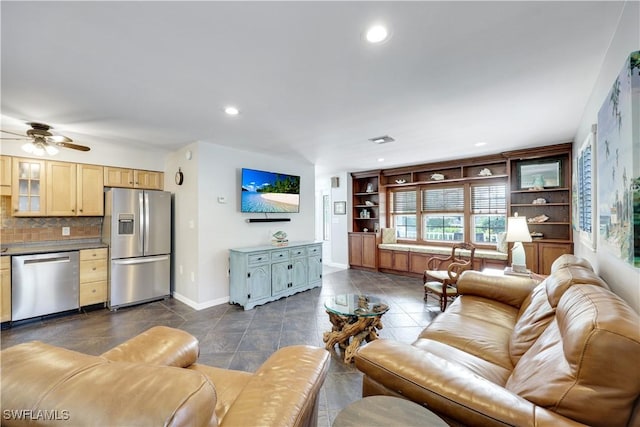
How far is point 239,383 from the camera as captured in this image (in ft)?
4.35

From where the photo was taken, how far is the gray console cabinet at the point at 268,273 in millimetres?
3705

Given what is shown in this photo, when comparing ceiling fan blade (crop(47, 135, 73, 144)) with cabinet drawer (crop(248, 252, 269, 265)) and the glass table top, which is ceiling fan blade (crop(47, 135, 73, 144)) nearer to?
cabinet drawer (crop(248, 252, 269, 265))

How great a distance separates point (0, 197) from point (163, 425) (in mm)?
4720

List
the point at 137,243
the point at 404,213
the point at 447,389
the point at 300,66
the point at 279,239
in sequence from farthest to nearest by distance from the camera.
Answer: the point at 404,213 → the point at 279,239 → the point at 137,243 → the point at 300,66 → the point at 447,389

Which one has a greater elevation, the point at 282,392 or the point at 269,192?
the point at 269,192

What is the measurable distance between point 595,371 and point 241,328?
9.70ft

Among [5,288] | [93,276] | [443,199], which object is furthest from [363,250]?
[5,288]

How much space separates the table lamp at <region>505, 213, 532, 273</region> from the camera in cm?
288

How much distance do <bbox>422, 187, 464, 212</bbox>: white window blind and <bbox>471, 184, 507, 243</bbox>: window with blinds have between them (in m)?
0.24

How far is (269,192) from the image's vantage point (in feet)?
14.7

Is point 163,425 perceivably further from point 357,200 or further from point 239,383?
point 357,200

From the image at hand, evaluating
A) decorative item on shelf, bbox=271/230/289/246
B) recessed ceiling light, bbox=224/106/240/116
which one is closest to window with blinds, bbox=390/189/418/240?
decorative item on shelf, bbox=271/230/289/246

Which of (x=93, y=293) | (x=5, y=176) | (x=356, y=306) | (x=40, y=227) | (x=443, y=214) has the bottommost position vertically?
(x=93, y=293)

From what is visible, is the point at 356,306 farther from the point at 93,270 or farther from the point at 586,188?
the point at 93,270
